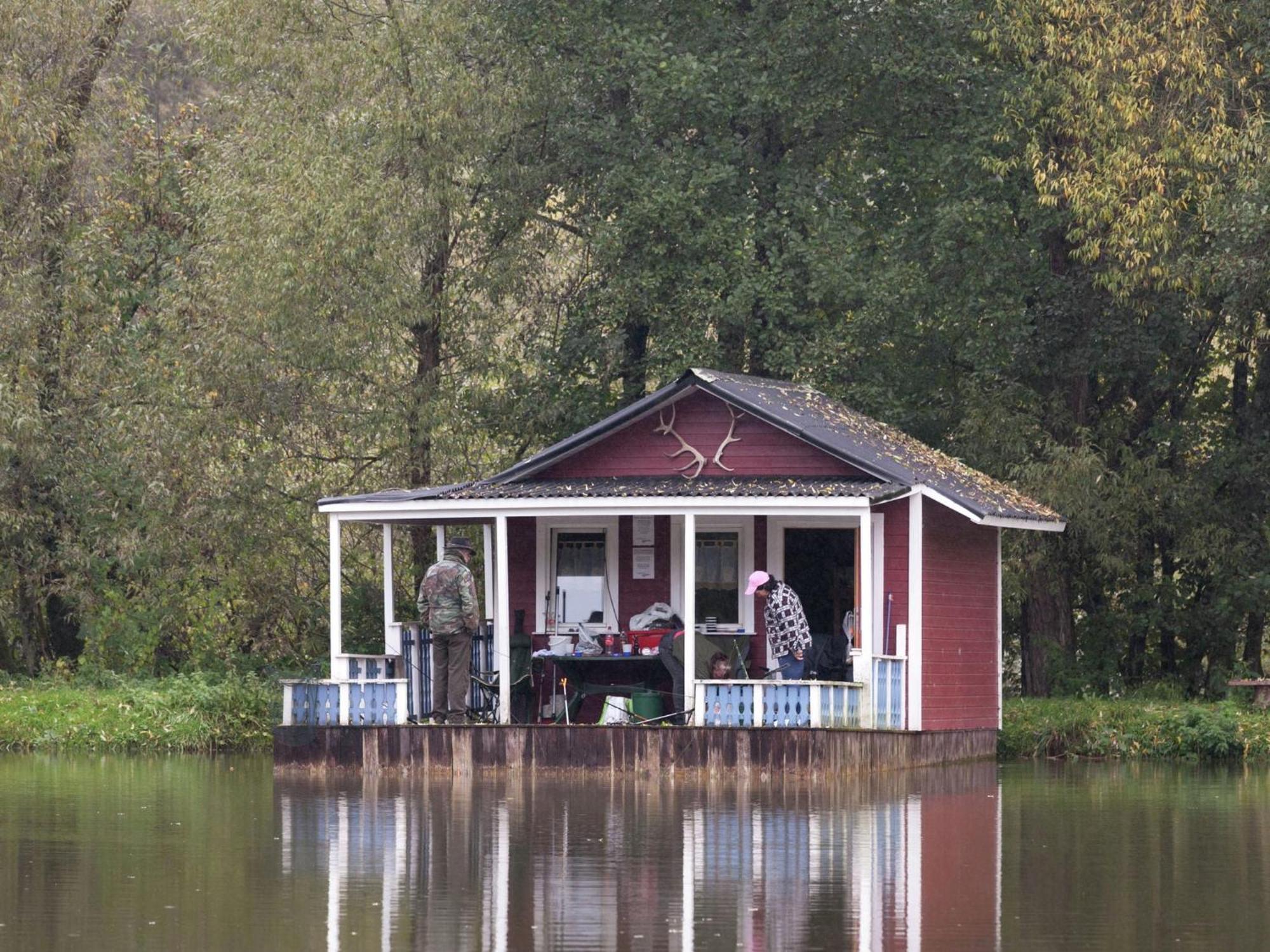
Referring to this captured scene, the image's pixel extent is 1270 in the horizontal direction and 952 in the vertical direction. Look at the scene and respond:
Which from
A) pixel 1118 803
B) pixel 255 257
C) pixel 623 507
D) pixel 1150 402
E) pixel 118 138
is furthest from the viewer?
pixel 118 138

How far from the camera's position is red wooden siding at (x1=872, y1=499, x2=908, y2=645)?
932 inches

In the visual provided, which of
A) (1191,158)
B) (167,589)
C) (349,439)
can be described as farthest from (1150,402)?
(167,589)

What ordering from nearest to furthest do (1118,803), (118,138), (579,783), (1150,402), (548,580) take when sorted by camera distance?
(1118,803), (579,783), (548,580), (1150,402), (118,138)

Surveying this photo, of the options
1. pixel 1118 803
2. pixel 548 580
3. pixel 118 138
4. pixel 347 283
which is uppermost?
pixel 118 138

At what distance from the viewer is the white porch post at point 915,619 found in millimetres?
22625

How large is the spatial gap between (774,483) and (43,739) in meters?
10.1

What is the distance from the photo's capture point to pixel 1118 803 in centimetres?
1897

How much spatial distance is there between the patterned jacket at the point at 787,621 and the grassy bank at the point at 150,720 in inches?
282

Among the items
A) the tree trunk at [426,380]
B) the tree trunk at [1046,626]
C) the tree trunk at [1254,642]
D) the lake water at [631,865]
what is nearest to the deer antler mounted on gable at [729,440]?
the lake water at [631,865]

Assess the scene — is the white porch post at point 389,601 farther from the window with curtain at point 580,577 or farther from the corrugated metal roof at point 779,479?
the window with curtain at point 580,577

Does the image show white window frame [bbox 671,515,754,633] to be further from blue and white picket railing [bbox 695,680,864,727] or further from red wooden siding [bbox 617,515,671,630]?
blue and white picket railing [bbox 695,680,864,727]

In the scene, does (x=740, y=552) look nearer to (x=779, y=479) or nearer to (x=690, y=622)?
(x=779, y=479)

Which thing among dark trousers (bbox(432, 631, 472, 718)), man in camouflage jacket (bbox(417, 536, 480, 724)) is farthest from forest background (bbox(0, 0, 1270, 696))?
dark trousers (bbox(432, 631, 472, 718))

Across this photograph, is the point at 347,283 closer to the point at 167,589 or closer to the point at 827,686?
the point at 167,589
